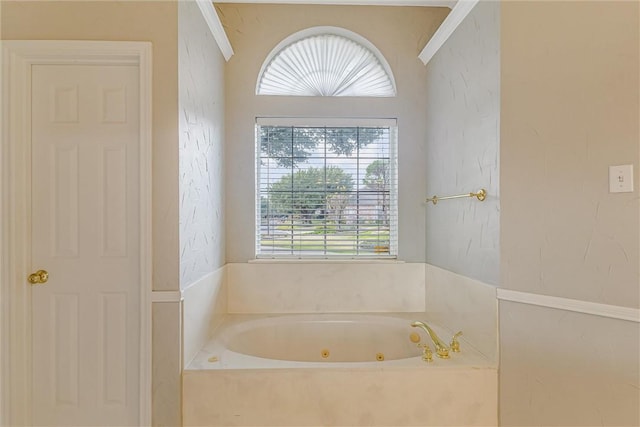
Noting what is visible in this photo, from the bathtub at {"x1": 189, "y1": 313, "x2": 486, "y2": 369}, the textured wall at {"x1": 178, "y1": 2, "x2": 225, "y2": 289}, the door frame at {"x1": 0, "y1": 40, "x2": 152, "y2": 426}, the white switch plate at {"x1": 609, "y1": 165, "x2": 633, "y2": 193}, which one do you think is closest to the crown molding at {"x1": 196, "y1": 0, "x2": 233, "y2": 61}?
the textured wall at {"x1": 178, "y1": 2, "x2": 225, "y2": 289}

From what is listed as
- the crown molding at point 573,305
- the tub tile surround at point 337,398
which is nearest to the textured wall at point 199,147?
the tub tile surround at point 337,398

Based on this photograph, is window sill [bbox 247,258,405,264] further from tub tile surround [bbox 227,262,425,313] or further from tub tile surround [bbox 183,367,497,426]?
tub tile surround [bbox 183,367,497,426]

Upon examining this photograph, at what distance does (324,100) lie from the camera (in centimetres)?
254

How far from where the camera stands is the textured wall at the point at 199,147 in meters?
1.67

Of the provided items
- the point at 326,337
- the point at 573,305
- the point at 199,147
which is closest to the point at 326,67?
the point at 199,147

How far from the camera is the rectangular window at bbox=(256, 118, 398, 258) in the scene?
2.56 m

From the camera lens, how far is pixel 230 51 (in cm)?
243

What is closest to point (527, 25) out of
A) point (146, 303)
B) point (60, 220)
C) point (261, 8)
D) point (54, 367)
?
point (261, 8)

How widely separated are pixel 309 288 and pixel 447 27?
6.45 feet

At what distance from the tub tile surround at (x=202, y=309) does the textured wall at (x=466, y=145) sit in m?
1.51

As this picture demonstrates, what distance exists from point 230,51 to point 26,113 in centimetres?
131

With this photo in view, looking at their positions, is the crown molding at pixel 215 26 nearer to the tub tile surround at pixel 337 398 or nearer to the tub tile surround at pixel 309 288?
the tub tile surround at pixel 309 288

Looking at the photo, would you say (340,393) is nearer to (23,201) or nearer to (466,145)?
(466,145)

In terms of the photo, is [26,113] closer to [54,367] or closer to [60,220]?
[60,220]
